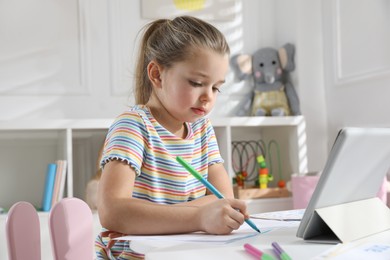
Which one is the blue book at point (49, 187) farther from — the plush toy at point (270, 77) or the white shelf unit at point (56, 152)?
the plush toy at point (270, 77)

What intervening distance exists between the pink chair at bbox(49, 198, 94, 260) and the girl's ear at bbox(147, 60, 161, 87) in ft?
0.91

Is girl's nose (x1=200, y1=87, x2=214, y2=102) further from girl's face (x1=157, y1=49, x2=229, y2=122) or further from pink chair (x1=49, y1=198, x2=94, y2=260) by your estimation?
pink chair (x1=49, y1=198, x2=94, y2=260)

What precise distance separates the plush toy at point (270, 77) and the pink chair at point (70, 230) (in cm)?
182

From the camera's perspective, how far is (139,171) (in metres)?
1.04

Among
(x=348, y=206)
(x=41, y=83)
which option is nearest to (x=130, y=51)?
(x=41, y=83)

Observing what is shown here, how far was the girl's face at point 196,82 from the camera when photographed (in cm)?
105

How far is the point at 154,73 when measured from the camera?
1149 millimetres

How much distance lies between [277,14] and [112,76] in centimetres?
94

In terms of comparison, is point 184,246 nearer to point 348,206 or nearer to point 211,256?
point 211,256

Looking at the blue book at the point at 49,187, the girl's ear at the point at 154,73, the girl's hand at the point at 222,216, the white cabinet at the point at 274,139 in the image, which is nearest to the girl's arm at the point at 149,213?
the girl's hand at the point at 222,216

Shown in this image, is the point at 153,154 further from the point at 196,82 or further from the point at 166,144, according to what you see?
Answer: the point at 196,82

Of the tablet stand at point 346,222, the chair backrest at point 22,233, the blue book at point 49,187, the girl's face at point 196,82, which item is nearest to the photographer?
the tablet stand at point 346,222

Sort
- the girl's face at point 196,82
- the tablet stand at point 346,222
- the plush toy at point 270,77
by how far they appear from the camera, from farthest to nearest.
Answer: the plush toy at point 270,77 → the girl's face at point 196,82 → the tablet stand at point 346,222

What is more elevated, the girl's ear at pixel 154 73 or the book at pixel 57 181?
the girl's ear at pixel 154 73
